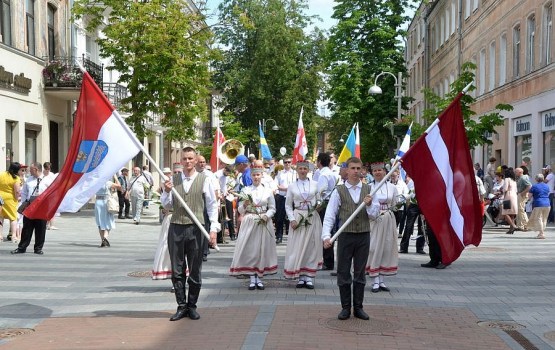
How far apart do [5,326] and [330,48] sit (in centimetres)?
3365

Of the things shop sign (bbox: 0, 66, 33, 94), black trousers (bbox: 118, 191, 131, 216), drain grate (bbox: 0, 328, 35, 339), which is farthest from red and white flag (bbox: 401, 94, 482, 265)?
shop sign (bbox: 0, 66, 33, 94)

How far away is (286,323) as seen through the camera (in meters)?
7.94

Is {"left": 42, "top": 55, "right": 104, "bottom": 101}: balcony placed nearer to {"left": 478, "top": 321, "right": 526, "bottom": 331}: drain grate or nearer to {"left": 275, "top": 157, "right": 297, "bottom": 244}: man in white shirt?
{"left": 275, "top": 157, "right": 297, "bottom": 244}: man in white shirt

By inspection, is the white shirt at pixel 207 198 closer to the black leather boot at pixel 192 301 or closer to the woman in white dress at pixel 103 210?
the black leather boot at pixel 192 301

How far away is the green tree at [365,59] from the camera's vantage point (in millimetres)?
39156

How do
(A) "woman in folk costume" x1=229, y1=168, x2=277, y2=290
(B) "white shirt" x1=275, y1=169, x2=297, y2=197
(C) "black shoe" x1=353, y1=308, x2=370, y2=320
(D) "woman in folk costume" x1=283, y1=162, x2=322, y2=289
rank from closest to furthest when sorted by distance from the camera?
(C) "black shoe" x1=353, y1=308, x2=370, y2=320 < (A) "woman in folk costume" x1=229, y1=168, x2=277, y2=290 < (D) "woman in folk costume" x1=283, y1=162, x2=322, y2=289 < (B) "white shirt" x1=275, y1=169, x2=297, y2=197

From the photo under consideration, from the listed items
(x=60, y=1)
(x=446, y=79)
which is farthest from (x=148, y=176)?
(x=446, y=79)

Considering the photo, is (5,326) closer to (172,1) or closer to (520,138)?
(172,1)

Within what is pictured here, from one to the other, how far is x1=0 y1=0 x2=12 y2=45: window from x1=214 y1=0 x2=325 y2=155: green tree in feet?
88.6

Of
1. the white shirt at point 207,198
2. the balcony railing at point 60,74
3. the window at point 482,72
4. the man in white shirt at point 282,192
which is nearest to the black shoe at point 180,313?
the white shirt at point 207,198

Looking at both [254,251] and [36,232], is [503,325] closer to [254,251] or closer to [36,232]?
[254,251]

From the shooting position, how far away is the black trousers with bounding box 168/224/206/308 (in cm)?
827

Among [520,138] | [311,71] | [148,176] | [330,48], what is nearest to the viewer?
[148,176]

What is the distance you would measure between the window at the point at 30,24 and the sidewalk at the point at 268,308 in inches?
578
